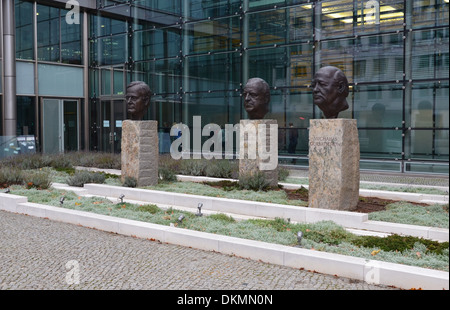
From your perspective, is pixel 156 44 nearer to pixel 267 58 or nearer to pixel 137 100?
pixel 267 58

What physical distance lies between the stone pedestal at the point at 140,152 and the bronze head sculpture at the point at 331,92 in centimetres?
489

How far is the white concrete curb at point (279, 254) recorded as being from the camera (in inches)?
218

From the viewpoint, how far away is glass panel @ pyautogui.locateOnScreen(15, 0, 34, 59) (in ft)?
73.3

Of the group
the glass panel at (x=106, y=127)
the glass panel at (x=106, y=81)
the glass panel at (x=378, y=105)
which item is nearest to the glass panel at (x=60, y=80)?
the glass panel at (x=106, y=81)

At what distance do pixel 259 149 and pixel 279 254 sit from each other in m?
5.65

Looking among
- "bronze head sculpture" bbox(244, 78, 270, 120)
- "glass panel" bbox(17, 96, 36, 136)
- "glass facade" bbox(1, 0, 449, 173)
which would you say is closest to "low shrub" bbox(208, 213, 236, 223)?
"bronze head sculpture" bbox(244, 78, 270, 120)

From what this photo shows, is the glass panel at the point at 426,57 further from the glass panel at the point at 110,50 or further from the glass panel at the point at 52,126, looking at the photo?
the glass panel at the point at 52,126

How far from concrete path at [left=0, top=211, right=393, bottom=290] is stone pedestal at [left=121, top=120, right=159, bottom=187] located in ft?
15.1

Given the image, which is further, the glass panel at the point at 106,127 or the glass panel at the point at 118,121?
the glass panel at the point at 106,127

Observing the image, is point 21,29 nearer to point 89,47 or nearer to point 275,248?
point 89,47

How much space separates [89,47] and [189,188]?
1588 cm

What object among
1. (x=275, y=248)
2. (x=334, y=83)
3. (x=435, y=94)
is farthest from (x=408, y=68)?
(x=275, y=248)

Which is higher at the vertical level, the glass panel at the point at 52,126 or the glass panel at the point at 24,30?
the glass panel at the point at 24,30

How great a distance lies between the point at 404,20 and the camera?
1662 centimetres
